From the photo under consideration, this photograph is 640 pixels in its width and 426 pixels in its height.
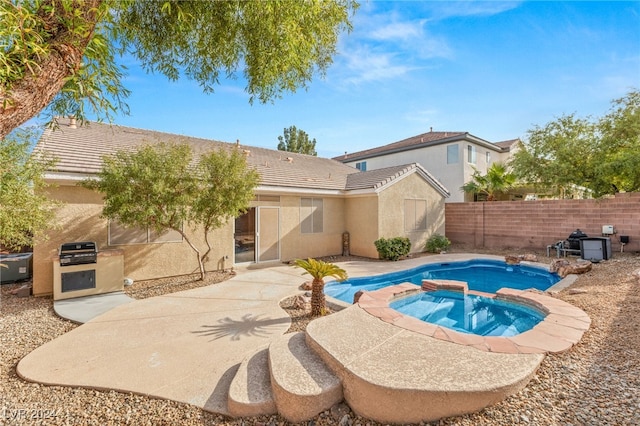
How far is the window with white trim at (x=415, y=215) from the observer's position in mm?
15853

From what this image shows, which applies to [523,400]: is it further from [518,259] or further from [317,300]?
[518,259]

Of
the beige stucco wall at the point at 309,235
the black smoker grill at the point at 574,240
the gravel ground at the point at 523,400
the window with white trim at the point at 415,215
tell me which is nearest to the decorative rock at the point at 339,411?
the gravel ground at the point at 523,400

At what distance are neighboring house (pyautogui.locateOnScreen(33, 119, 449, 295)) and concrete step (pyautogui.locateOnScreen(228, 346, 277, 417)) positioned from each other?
7008 millimetres

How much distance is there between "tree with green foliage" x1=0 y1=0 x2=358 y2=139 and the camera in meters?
2.87

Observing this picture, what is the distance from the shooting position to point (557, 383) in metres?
3.66

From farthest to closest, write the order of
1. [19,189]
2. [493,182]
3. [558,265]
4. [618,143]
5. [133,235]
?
[493,182]
[618,143]
[558,265]
[133,235]
[19,189]

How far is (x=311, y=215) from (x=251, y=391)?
11131mm

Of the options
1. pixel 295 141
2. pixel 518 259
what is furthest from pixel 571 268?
pixel 295 141

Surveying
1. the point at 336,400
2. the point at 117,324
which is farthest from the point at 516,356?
the point at 117,324

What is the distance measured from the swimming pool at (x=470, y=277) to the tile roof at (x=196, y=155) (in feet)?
15.7

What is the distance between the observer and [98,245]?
945cm

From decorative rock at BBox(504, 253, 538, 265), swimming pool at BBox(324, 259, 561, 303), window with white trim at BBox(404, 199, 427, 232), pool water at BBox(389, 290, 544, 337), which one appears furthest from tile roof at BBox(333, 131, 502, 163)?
pool water at BBox(389, 290, 544, 337)

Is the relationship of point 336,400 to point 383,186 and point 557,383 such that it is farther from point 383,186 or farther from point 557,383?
point 383,186

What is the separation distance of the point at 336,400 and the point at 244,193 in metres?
7.36
